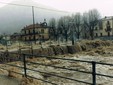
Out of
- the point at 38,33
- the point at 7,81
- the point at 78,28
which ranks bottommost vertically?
the point at 7,81

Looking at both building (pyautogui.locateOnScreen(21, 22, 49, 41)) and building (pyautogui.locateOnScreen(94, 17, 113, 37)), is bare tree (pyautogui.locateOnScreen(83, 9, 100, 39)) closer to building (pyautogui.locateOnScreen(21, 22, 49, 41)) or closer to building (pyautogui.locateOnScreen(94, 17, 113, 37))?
building (pyautogui.locateOnScreen(94, 17, 113, 37))

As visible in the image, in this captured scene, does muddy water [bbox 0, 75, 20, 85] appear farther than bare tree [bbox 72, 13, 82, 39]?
No

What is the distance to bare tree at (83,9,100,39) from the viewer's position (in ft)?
243

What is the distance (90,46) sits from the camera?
41344mm

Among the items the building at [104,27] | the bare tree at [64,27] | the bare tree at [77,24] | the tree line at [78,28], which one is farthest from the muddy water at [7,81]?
the building at [104,27]

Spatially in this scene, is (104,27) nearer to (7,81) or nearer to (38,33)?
(38,33)

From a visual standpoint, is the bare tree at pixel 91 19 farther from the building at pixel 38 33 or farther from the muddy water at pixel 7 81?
the muddy water at pixel 7 81

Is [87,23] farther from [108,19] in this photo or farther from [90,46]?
[90,46]

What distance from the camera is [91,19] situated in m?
81.0

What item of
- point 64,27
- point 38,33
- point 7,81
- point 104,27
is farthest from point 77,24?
point 7,81

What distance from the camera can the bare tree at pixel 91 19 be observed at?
74188 mm

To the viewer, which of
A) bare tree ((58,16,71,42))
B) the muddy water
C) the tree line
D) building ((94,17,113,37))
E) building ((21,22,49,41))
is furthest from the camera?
building ((94,17,113,37))

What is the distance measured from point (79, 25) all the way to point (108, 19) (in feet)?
41.8

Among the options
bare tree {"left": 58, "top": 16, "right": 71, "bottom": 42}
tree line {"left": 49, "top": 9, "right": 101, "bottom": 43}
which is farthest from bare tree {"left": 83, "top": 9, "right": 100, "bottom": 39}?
bare tree {"left": 58, "top": 16, "right": 71, "bottom": 42}
